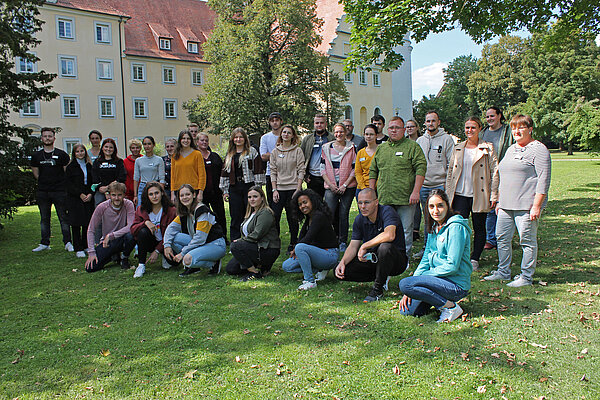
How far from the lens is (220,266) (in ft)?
22.2

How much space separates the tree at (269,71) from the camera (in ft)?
102

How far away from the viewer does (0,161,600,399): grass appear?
3.34 m

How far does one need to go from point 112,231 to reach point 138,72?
36.0 meters

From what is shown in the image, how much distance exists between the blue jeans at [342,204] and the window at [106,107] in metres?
34.6

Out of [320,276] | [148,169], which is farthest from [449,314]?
[148,169]

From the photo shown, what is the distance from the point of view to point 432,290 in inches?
174

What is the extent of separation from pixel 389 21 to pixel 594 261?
7.78 m

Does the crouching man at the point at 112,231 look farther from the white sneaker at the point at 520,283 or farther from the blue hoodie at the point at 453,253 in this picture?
the white sneaker at the point at 520,283

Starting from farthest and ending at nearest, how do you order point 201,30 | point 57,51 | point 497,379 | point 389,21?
point 201,30 → point 57,51 → point 389,21 → point 497,379

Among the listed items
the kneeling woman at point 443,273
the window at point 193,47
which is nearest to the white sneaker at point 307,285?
the kneeling woman at point 443,273

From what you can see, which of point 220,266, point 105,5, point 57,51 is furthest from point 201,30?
point 220,266

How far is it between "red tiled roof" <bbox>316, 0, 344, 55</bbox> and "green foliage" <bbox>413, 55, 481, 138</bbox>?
2050 centimetres

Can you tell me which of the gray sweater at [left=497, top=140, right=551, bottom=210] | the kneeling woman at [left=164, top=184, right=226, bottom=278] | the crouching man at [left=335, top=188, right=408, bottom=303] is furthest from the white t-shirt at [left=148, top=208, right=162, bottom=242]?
the gray sweater at [left=497, top=140, right=551, bottom=210]

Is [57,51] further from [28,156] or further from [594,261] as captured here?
[594,261]
